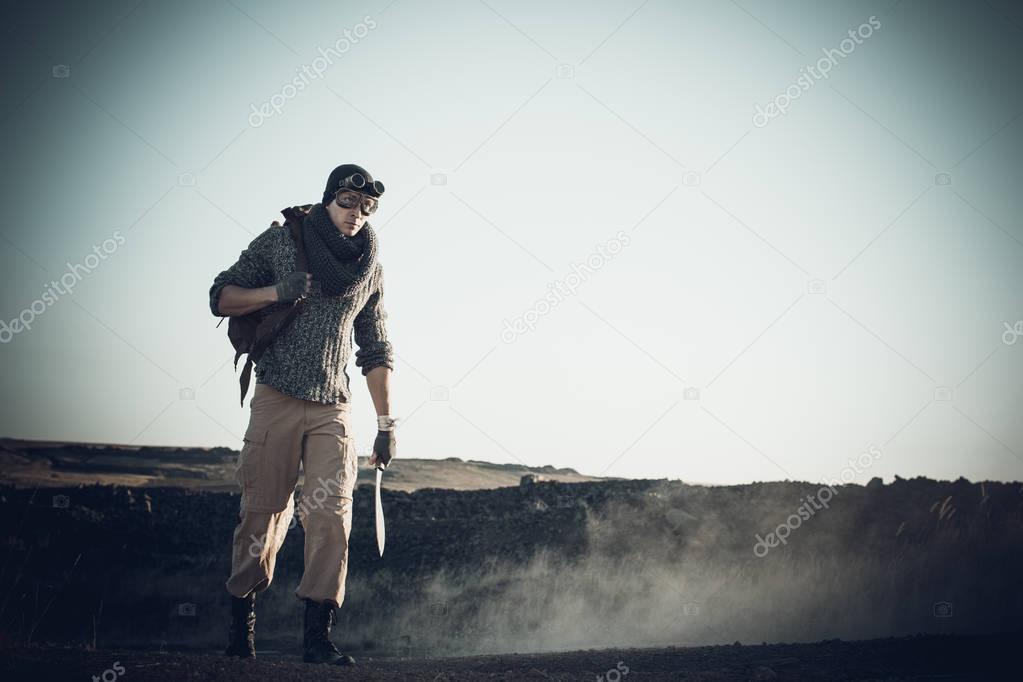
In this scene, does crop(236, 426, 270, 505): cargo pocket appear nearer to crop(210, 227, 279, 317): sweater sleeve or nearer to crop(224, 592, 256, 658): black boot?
crop(224, 592, 256, 658): black boot

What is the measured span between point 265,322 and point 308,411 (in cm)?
58

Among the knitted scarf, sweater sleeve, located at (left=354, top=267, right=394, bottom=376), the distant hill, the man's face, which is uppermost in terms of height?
the man's face

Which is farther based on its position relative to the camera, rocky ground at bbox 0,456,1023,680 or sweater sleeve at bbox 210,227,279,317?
rocky ground at bbox 0,456,1023,680

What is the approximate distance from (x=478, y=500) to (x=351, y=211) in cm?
1163

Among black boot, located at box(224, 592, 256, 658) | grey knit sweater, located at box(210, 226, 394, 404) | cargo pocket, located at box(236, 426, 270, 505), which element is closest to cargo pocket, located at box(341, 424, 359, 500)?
grey knit sweater, located at box(210, 226, 394, 404)

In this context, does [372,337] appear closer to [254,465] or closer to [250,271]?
[250,271]

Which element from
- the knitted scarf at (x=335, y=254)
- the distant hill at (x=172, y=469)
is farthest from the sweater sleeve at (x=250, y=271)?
the distant hill at (x=172, y=469)

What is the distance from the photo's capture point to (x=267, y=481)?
225 inches

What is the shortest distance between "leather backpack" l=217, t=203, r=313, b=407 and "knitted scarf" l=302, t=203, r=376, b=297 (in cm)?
5

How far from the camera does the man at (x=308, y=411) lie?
224 inches

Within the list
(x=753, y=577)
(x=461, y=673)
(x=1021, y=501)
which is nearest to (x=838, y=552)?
(x=753, y=577)

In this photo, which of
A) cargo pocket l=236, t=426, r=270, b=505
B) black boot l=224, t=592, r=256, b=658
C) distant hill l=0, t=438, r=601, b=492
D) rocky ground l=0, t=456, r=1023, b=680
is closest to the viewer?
cargo pocket l=236, t=426, r=270, b=505

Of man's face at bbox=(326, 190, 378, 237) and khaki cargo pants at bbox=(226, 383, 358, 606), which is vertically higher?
man's face at bbox=(326, 190, 378, 237)

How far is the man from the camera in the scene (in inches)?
224
